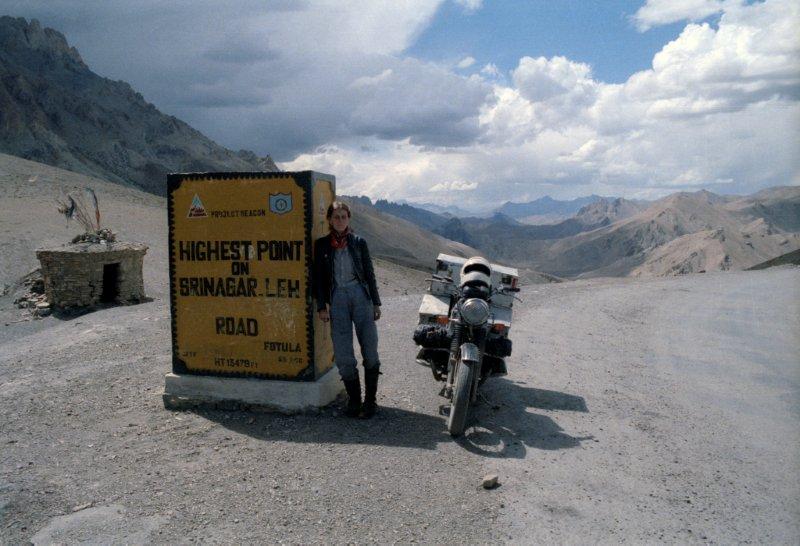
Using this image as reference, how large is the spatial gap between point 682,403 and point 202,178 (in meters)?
6.26

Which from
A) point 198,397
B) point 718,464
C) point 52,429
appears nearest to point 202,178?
point 198,397

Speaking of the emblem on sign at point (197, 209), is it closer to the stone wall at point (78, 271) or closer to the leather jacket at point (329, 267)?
the leather jacket at point (329, 267)

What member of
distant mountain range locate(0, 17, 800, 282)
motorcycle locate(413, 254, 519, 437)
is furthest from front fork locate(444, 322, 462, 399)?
distant mountain range locate(0, 17, 800, 282)

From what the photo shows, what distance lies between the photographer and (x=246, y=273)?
642cm

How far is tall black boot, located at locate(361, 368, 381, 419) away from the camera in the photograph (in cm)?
616

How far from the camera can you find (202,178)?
6.41 m

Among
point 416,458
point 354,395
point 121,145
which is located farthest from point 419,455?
point 121,145

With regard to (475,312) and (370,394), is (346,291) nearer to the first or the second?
(370,394)

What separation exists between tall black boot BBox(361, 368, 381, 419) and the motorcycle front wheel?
3.12 feet

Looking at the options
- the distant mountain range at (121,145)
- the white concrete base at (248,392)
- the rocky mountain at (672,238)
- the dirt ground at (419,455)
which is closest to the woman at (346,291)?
the white concrete base at (248,392)

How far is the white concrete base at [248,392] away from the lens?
20.5 ft

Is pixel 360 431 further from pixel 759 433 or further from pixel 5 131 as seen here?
pixel 5 131

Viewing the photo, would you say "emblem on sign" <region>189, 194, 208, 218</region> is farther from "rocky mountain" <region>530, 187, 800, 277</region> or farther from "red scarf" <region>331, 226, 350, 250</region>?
"rocky mountain" <region>530, 187, 800, 277</region>

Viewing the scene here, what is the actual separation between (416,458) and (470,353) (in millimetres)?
1129
